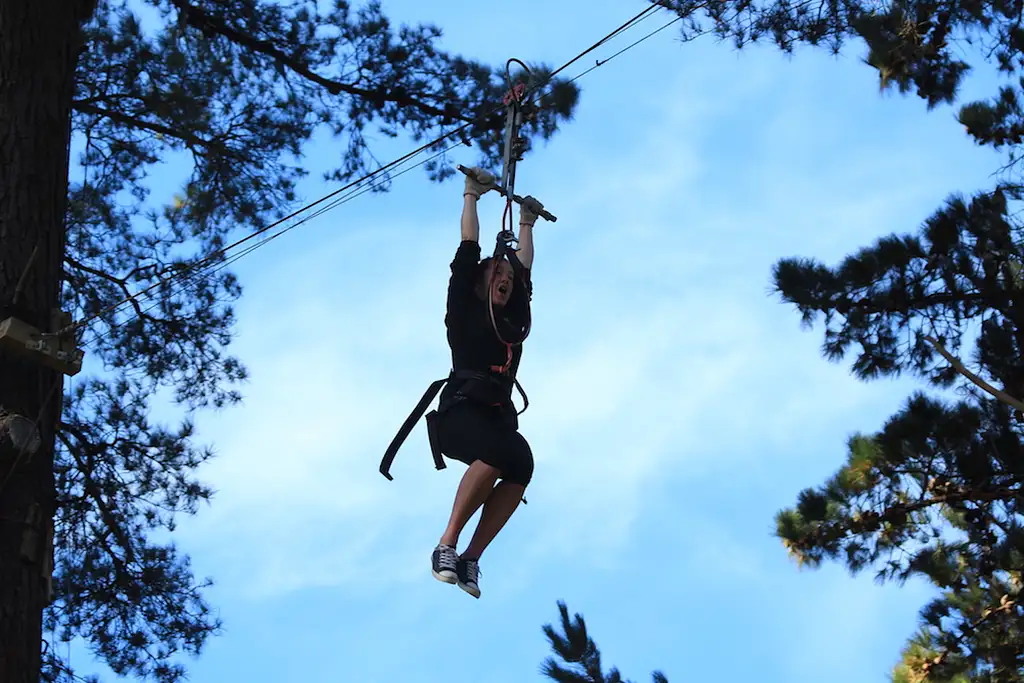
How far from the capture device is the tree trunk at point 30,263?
5.22 metres

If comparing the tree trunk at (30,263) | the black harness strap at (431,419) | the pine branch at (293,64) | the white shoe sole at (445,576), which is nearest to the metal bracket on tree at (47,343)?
the tree trunk at (30,263)

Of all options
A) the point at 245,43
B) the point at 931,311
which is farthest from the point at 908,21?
the point at 245,43

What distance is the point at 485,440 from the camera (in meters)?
5.34

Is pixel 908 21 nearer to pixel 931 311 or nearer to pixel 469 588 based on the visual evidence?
pixel 931 311

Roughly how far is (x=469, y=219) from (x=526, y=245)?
0.33 m

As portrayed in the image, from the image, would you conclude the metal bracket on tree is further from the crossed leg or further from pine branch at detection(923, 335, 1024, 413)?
pine branch at detection(923, 335, 1024, 413)

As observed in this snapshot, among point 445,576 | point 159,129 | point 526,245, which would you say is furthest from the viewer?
point 159,129

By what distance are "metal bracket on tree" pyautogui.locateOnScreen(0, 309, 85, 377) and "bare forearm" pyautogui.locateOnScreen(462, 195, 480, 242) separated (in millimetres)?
1391

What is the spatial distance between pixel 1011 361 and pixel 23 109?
410cm

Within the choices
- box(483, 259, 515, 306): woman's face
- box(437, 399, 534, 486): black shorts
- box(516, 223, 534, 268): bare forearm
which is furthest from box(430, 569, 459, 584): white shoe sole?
box(516, 223, 534, 268): bare forearm

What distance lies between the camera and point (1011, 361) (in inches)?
272

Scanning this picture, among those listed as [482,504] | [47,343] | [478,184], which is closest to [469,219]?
[478,184]

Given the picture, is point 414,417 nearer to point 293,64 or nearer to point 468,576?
point 468,576

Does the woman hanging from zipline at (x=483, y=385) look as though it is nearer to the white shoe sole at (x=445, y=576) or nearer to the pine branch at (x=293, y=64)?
the white shoe sole at (x=445, y=576)
